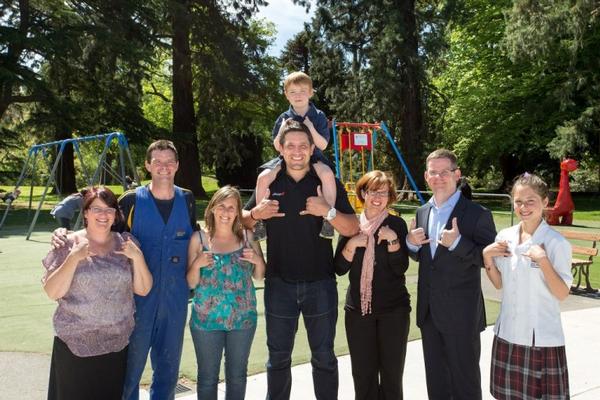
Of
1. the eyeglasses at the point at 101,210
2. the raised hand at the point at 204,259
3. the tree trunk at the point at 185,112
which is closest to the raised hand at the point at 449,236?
the raised hand at the point at 204,259

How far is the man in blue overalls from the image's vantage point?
133 inches

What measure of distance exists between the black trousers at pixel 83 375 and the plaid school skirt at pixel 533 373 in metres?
2.11

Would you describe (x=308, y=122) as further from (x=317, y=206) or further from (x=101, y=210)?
(x=101, y=210)

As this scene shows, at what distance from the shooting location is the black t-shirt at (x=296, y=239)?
341 centimetres

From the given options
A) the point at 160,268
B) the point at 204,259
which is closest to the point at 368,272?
the point at 204,259

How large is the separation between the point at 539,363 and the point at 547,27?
69.5 feet

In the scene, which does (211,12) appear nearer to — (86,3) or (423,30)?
(86,3)

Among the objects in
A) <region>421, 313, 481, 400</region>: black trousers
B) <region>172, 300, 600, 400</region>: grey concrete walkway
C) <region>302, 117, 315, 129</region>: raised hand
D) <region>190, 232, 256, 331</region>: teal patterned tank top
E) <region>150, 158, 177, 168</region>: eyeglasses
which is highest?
<region>302, 117, 315, 129</region>: raised hand

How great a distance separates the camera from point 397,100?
2702 centimetres

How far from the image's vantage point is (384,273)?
3492 mm

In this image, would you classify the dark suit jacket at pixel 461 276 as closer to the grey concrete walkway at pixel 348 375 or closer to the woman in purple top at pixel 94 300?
the grey concrete walkway at pixel 348 375

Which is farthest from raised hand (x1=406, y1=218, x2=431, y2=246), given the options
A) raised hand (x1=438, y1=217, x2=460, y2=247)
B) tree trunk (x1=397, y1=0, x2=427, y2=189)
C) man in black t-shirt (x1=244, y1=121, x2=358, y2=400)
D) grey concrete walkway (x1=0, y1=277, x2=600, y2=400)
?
tree trunk (x1=397, y1=0, x2=427, y2=189)

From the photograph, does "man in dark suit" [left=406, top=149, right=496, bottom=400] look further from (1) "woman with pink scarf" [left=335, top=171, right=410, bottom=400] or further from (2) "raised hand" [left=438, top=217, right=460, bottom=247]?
(1) "woman with pink scarf" [left=335, top=171, right=410, bottom=400]

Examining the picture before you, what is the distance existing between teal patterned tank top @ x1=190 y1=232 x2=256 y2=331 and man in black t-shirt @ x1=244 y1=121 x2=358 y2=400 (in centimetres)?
14
